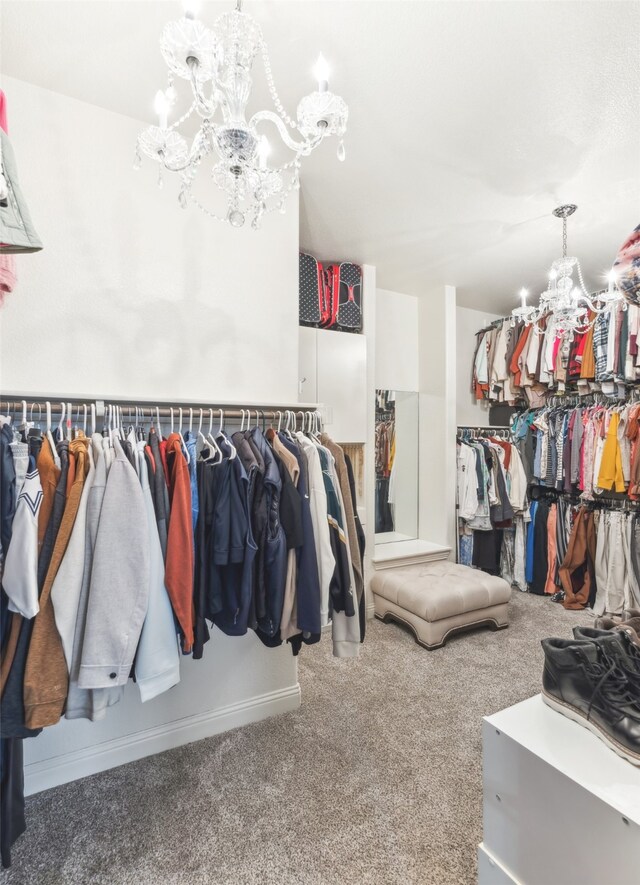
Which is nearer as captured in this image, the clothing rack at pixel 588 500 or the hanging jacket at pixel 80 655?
the hanging jacket at pixel 80 655

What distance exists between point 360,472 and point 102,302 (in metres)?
2.20

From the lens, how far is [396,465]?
12.8ft

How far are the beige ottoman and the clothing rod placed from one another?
1.58 meters

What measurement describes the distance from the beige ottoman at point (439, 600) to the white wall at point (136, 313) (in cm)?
101

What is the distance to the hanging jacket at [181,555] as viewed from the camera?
1348mm

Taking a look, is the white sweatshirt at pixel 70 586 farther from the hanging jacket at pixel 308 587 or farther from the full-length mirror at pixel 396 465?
the full-length mirror at pixel 396 465

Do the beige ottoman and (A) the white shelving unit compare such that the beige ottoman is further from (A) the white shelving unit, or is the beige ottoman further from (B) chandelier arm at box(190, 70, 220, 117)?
(B) chandelier arm at box(190, 70, 220, 117)

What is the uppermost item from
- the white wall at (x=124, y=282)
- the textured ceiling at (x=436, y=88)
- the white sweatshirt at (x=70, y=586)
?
the textured ceiling at (x=436, y=88)

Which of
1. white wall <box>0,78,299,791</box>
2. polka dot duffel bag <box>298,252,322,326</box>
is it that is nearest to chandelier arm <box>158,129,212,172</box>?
white wall <box>0,78,299,791</box>

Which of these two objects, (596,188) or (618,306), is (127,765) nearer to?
(596,188)

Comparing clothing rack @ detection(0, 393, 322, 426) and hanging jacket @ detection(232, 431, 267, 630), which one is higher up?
clothing rack @ detection(0, 393, 322, 426)

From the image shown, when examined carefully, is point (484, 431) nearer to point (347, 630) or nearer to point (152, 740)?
point (347, 630)

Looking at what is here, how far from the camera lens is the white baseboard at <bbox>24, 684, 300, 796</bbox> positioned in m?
1.65

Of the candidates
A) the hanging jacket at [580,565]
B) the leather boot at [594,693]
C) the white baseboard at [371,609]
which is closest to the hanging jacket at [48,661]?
the leather boot at [594,693]
